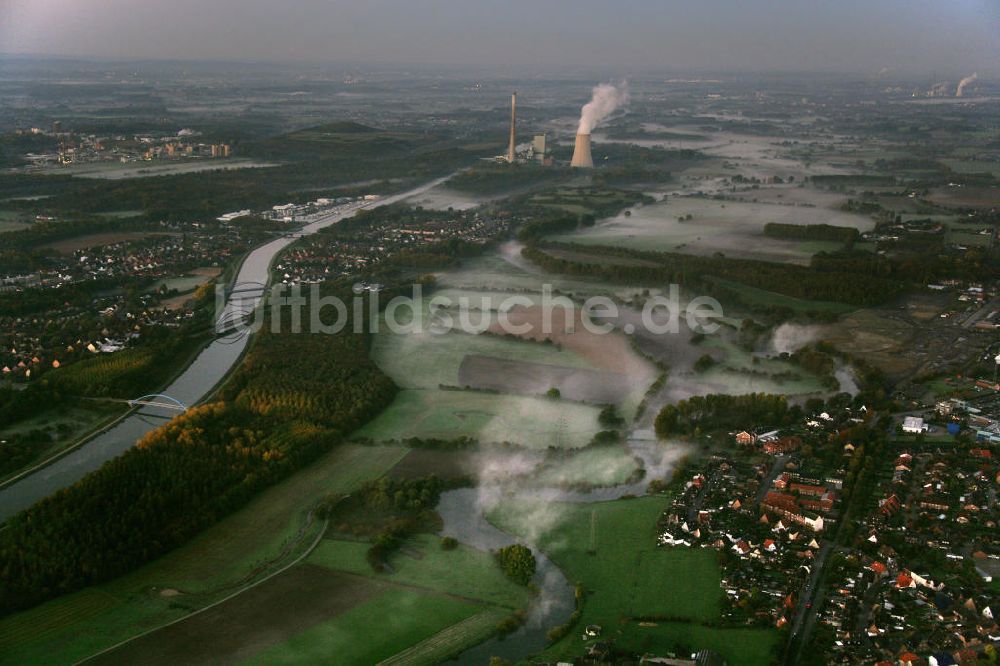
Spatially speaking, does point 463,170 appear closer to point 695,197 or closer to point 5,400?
point 695,197

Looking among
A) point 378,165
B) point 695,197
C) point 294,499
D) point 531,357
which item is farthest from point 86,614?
point 378,165

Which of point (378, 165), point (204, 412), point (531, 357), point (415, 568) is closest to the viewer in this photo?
point (415, 568)

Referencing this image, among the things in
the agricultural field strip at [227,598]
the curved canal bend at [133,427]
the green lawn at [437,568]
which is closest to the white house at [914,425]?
the green lawn at [437,568]

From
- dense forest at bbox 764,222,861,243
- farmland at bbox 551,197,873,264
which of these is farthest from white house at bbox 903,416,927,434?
dense forest at bbox 764,222,861,243

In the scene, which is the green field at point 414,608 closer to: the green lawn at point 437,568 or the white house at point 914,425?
the green lawn at point 437,568

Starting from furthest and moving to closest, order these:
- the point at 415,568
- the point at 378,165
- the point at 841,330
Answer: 1. the point at 378,165
2. the point at 841,330
3. the point at 415,568

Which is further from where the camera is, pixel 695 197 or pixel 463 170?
pixel 463 170
